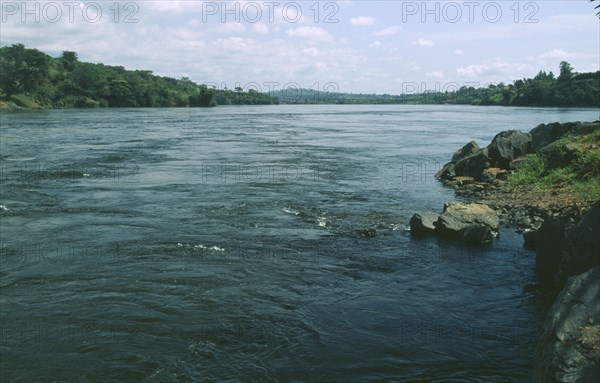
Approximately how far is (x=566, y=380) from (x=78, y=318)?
26.2 feet

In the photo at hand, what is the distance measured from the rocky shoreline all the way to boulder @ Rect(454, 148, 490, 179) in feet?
0.16

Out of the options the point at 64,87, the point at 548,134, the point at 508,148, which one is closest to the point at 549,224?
the point at 508,148

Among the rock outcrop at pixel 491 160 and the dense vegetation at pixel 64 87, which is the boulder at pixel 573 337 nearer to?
the rock outcrop at pixel 491 160

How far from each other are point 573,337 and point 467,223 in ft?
29.6

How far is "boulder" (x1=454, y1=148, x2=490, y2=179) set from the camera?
1015 inches

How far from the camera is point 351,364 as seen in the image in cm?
802

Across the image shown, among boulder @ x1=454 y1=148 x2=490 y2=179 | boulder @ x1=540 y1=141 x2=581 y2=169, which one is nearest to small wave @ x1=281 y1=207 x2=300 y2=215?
boulder @ x1=454 y1=148 x2=490 y2=179

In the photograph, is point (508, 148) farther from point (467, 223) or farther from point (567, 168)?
point (467, 223)

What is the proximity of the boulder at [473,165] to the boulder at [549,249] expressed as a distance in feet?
44.8

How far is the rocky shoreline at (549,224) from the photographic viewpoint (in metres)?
6.36

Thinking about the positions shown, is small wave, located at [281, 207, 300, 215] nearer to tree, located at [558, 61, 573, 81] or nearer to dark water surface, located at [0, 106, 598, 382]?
dark water surface, located at [0, 106, 598, 382]

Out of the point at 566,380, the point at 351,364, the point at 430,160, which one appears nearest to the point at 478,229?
the point at 351,364

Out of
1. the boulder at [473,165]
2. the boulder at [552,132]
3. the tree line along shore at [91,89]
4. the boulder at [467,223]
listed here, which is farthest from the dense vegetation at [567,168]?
the tree line along shore at [91,89]

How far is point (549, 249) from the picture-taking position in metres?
12.1
